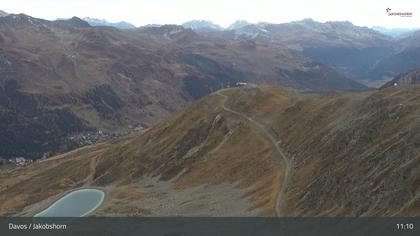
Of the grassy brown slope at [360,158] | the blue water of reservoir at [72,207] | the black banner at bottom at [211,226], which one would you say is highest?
the grassy brown slope at [360,158]

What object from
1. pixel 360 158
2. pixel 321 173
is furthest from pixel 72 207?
pixel 360 158

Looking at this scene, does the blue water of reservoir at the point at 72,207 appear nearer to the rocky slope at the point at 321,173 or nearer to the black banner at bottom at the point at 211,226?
the black banner at bottom at the point at 211,226

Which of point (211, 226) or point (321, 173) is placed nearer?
point (211, 226)

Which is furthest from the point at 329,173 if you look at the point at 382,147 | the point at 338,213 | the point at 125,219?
the point at 125,219

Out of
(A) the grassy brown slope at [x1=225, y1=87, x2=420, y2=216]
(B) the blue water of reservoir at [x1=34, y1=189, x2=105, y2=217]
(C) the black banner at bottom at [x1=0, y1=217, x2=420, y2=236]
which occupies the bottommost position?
(B) the blue water of reservoir at [x1=34, y1=189, x2=105, y2=217]

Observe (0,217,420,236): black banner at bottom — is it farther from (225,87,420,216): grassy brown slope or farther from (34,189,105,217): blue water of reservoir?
(34,189,105,217): blue water of reservoir

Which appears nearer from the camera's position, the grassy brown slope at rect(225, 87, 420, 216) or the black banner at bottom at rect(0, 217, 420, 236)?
the black banner at bottom at rect(0, 217, 420, 236)

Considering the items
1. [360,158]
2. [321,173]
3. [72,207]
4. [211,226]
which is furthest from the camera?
[72,207]

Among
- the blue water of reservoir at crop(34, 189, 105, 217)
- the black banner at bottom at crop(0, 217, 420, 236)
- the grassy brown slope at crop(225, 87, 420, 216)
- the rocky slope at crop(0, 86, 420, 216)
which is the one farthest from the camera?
the blue water of reservoir at crop(34, 189, 105, 217)

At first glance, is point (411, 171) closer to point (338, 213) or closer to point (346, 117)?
point (338, 213)

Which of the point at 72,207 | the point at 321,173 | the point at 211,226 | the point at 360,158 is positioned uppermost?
the point at 360,158

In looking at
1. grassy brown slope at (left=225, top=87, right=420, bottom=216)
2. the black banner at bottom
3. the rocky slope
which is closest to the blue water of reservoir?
the black banner at bottom

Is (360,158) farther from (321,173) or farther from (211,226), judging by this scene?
(211,226)

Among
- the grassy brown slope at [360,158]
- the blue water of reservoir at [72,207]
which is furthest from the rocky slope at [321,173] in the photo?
the blue water of reservoir at [72,207]
